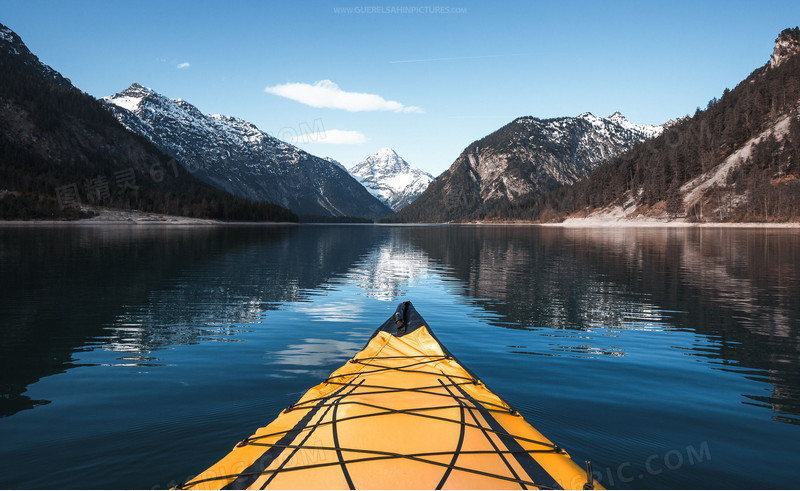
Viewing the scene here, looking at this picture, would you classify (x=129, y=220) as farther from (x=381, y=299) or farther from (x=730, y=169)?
(x=730, y=169)

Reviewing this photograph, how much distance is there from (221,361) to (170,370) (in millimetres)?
1328

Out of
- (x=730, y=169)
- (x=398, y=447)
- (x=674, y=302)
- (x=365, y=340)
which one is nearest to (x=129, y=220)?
(x=365, y=340)

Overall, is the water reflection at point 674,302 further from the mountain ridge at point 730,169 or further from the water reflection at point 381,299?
the mountain ridge at point 730,169

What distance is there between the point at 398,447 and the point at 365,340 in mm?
9625

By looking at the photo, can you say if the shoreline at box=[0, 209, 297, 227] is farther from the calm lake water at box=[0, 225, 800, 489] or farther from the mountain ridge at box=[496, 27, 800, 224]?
the mountain ridge at box=[496, 27, 800, 224]

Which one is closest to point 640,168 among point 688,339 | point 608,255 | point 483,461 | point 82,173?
point 608,255

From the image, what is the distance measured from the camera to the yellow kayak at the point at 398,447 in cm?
492

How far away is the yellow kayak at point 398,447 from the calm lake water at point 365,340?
1485mm

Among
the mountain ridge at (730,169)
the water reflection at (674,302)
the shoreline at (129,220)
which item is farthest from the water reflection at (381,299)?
the shoreline at (129,220)

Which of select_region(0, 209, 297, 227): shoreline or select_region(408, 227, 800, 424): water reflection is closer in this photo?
select_region(408, 227, 800, 424): water reflection

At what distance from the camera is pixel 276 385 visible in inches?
410

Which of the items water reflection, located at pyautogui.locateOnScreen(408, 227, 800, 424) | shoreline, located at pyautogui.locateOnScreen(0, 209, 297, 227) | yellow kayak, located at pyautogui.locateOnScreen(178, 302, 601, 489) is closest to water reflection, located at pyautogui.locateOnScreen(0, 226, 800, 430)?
water reflection, located at pyautogui.locateOnScreen(408, 227, 800, 424)

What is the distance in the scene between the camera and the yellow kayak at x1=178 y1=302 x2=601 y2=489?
16.1 feet

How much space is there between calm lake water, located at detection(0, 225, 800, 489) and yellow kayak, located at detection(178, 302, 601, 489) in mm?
1485
